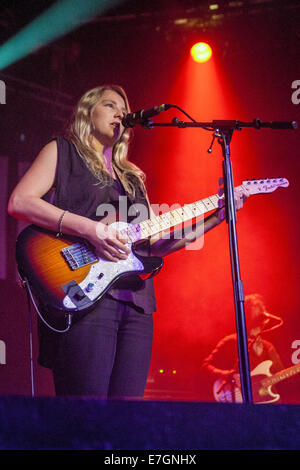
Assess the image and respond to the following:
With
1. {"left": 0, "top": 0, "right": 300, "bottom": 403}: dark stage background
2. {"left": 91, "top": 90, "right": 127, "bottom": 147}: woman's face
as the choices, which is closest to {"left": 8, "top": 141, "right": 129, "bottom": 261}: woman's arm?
{"left": 91, "top": 90, "right": 127, "bottom": 147}: woman's face

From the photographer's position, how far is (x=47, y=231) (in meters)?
1.97

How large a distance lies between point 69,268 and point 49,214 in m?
0.24

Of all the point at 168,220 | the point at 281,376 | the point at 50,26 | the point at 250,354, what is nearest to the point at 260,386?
the point at 281,376

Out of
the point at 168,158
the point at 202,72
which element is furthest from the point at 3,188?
the point at 202,72

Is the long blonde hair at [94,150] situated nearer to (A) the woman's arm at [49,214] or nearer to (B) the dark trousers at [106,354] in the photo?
(A) the woman's arm at [49,214]

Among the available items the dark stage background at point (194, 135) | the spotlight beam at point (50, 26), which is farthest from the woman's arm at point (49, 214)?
the spotlight beam at point (50, 26)

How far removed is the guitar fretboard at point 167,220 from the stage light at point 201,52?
9.03ft

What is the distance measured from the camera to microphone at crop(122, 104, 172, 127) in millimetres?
1713

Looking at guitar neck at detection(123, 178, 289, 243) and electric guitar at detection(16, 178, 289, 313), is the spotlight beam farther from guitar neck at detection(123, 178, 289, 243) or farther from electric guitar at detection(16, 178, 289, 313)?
electric guitar at detection(16, 178, 289, 313)

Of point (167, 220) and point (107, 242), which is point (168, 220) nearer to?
point (167, 220)

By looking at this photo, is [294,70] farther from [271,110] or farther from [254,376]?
[254,376]

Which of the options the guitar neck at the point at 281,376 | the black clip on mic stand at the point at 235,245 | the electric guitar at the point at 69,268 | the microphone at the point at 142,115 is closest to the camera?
the black clip on mic stand at the point at 235,245

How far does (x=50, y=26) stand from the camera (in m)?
4.41

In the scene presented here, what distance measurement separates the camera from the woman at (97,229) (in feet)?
5.74
